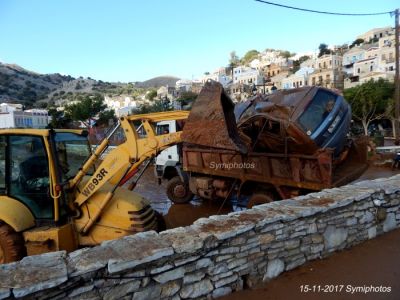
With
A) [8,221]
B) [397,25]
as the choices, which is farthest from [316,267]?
[397,25]

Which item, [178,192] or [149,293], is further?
[178,192]

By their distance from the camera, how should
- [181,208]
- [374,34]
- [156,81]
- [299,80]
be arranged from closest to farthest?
[181,208]
[299,80]
[374,34]
[156,81]

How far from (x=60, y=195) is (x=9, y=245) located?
909 mm

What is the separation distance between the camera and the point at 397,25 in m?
20.7

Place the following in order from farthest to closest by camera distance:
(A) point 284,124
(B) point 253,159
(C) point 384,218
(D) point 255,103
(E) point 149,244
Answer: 1. (D) point 255,103
2. (B) point 253,159
3. (A) point 284,124
4. (C) point 384,218
5. (E) point 149,244

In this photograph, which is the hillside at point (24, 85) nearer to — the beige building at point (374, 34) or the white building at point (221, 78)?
the white building at point (221, 78)

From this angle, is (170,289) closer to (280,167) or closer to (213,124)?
(213,124)

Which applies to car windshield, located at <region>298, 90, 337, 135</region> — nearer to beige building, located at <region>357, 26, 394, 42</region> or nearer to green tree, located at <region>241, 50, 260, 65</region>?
beige building, located at <region>357, 26, 394, 42</region>

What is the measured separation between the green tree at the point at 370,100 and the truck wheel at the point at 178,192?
27.6 m

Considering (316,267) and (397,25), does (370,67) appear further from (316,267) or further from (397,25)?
(316,267)

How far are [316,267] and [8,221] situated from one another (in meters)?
4.20

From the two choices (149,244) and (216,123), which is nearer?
(149,244)

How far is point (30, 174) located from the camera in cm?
489

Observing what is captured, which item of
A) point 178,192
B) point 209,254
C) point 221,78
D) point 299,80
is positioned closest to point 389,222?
point 209,254
